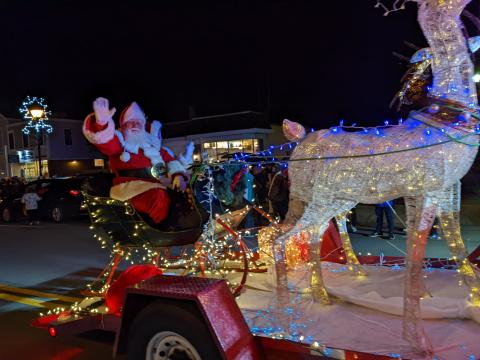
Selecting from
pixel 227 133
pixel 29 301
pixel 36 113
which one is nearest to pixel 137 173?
pixel 29 301

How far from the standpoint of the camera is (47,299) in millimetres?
6309

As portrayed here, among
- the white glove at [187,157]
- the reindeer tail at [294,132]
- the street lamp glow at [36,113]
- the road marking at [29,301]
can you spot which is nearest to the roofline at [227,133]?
the street lamp glow at [36,113]

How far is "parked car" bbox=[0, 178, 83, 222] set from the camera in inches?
622

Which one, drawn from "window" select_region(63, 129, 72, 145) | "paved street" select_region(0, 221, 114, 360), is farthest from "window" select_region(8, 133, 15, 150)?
"paved street" select_region(0, 221, 114, 360)

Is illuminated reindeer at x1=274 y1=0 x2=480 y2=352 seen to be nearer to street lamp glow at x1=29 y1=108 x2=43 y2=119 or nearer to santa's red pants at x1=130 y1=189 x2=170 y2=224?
santa's red pants at x1=130 y1=189 x2=170 y2=224

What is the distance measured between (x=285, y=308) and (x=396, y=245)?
5387mm

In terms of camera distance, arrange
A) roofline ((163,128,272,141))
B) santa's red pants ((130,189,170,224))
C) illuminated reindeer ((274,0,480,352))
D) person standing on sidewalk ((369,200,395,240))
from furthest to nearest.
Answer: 1. roofline ((163,128,272,141))
2. person standing on sidewalk ((369,200,395,240))
3. santa's red pants ((130,189,170,224))
4. illuminated reindeer ((274,0,480,352))

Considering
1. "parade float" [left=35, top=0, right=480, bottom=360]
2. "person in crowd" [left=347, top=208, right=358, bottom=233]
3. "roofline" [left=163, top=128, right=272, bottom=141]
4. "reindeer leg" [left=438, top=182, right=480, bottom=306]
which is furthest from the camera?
"roofline" [left=163, top=128, right=272, bottom=141]

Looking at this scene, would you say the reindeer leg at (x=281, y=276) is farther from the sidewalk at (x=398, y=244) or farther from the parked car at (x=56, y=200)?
the parked car at (x=56, y=200)

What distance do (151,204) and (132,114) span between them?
1029 millimetres

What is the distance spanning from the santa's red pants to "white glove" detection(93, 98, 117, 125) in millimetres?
903

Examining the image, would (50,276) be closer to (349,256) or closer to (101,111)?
(101,111)

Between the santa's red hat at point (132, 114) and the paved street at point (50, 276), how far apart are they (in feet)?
7.97

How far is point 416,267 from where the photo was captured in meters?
3.31
